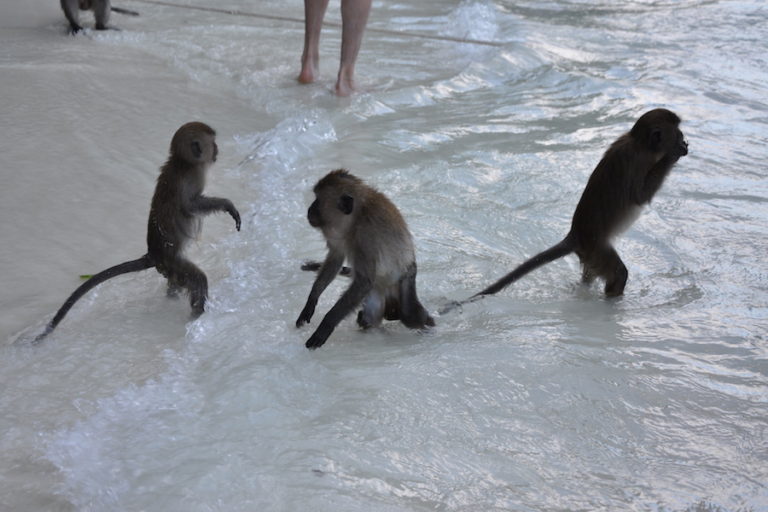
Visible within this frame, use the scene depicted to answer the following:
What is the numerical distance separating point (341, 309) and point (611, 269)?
1.74 meters

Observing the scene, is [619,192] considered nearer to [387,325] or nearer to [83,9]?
[387,325]

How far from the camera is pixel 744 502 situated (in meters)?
2.93

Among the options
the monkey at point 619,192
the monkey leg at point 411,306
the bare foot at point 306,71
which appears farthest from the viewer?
the bare foot at point 306,71

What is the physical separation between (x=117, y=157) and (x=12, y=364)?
2623 mm

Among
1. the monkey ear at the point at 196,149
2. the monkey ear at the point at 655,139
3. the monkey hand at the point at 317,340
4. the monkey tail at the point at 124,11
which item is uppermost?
the monkey tail at the point at 124,11

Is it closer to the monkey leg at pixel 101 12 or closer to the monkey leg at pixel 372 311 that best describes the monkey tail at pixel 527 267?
the monkey leg at pixel 372 311

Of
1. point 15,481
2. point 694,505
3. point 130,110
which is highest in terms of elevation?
point 130,110

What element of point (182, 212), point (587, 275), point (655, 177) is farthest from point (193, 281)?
point (655, 177)

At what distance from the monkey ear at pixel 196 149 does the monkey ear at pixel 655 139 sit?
260 centimetres

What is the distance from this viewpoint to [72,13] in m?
9.26

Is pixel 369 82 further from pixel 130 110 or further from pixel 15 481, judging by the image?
pixel 15 481

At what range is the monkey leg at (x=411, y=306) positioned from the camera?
163 inches

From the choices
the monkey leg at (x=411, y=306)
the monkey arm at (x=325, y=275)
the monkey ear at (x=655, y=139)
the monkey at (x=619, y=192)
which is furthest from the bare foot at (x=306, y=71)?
the monkey leg at (x=411, y=306)

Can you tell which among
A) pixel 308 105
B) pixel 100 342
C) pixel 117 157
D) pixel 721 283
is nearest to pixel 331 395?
pixel 100 342
